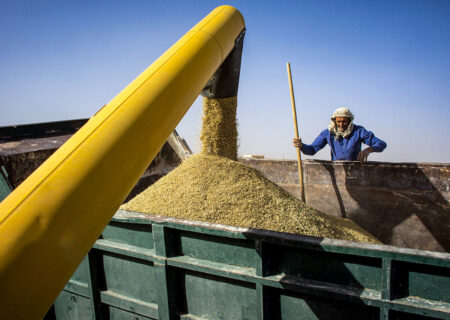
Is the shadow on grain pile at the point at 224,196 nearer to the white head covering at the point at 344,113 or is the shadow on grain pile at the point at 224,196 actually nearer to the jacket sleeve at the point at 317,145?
the jacket sleeve at the point at 317,145

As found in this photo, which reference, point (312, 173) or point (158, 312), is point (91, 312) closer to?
point (158, 312)

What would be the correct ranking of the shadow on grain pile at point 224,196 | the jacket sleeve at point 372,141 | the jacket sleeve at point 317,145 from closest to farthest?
the shadow on grain pile at point 224,196, the jacket sleeve at point 372,141, the jacket sleeve at point 317,145

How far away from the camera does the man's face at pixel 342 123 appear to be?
14.0ft

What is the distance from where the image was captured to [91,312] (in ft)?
6.68

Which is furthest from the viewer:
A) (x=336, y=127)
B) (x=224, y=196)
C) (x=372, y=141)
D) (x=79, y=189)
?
(x=336, y=127)

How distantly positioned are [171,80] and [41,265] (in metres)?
0.63

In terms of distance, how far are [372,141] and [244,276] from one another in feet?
10.8

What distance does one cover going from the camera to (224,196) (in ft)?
7.59

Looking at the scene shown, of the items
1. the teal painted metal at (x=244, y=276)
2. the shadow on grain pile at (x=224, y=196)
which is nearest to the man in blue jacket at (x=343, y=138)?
the shadow on grain pile at (x=224, y=196)

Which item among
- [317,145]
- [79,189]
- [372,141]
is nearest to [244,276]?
[79,189]

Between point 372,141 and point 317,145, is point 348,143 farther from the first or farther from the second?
point 317,145

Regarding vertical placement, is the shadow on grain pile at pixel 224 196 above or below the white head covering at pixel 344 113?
below

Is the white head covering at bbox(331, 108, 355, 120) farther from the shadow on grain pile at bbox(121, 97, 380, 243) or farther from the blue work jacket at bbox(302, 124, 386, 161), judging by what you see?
the shadow on grain pile at bbox(121, 97, 380, 243)

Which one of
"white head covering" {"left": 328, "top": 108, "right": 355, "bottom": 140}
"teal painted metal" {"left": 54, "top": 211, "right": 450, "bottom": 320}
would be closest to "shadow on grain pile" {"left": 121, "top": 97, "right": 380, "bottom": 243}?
"teal painted metal" {"left": 54, "top": 211, "right": 450, "bottom": 320}
